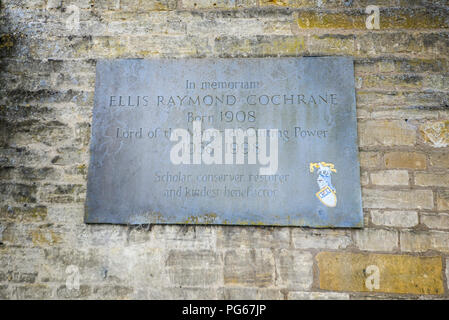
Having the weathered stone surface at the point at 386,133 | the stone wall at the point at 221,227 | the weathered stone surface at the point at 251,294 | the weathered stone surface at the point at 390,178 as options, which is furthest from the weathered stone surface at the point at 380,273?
the weathered stone surface at the point at 386,133

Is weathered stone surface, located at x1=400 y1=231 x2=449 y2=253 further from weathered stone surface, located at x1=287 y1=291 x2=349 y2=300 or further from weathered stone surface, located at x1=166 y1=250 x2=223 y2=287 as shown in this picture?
weathered stone surface, located at x1=166 y1=250 x2=223 y2=287

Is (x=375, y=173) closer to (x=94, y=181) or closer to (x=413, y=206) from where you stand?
(x=413, y=206)

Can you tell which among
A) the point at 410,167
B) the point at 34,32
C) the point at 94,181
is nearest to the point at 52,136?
the point at 94,181

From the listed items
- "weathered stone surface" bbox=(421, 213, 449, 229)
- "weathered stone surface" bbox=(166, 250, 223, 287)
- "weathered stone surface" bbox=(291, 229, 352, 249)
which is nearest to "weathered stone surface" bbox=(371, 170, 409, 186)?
"weathered stone surface" bbox=(421, 213, 449, 229)

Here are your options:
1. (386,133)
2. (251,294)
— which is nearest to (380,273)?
(251,294)

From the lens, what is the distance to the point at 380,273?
2.22 meters

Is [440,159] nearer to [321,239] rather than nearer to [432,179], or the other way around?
[432,179]

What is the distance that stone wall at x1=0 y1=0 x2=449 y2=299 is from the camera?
88.6 inches

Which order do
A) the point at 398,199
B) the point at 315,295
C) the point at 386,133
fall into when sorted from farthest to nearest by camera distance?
the point at 386,133
the point at 398,199
the point at 315,295

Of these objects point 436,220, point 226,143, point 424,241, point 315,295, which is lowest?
point 315,295

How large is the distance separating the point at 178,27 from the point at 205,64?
1.28ft

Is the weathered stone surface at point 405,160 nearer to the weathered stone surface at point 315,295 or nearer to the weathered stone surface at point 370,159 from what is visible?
the weathered stone surface at point 370,159

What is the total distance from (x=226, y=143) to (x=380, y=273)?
133 centimetres

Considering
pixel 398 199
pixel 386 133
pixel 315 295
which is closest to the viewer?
pixel 315 295
